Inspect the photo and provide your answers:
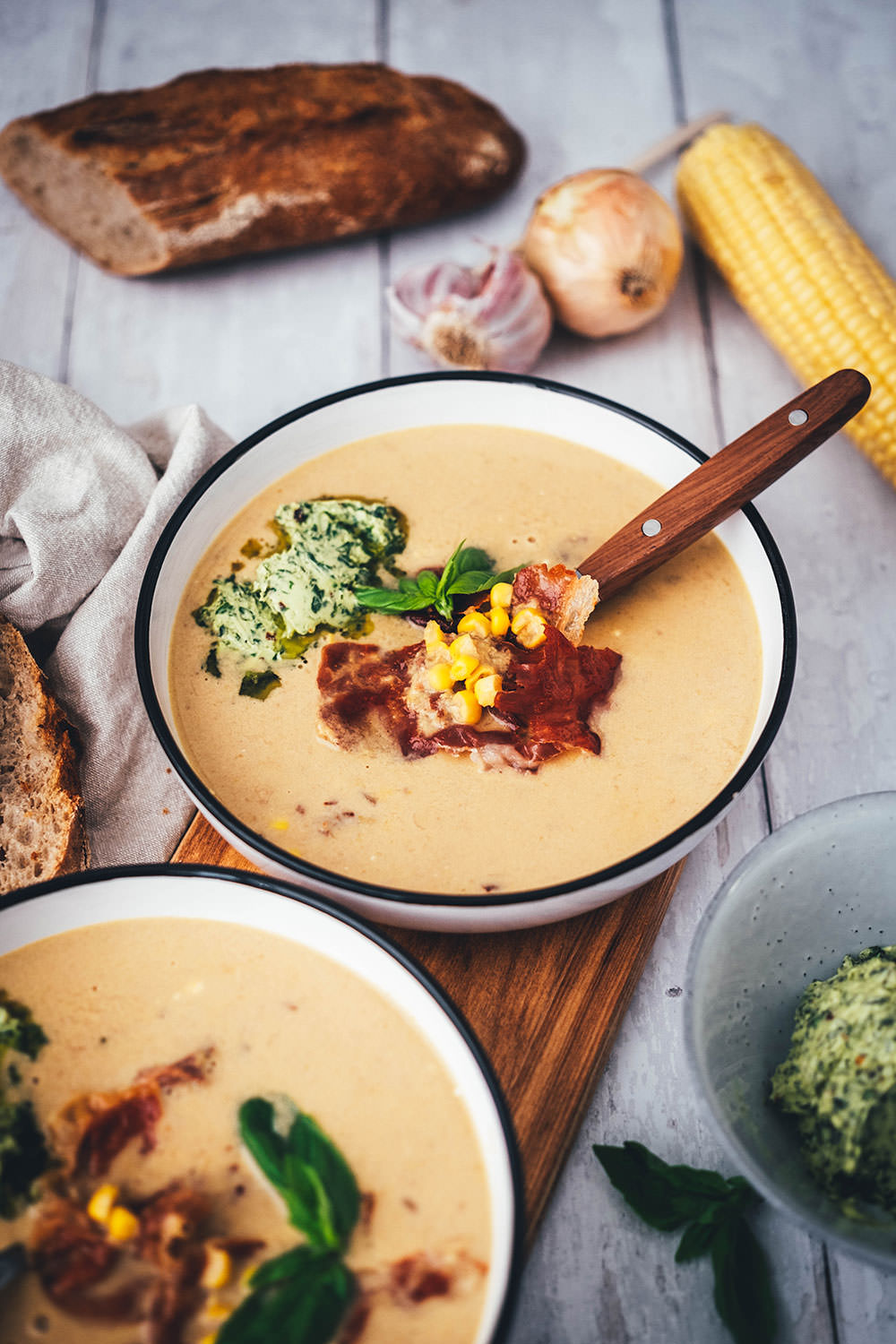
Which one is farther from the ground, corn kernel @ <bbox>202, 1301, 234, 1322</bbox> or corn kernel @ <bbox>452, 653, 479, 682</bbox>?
corn kernel @ <bbox>452, 653, 479, 682</bbox>

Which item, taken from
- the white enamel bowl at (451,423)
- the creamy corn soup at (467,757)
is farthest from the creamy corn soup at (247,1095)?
the creamy corn soup at (467,757)

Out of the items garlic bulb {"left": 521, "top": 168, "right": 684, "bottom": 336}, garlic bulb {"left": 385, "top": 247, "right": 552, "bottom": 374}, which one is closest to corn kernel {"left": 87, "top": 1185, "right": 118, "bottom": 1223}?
garlic bulb {"left": 385, "top": 247, "right": 552, "bottom": 374}

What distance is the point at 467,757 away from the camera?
2508 millimetres

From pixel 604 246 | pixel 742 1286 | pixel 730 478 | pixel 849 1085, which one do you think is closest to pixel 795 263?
pixel 604 246

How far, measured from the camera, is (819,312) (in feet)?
11.2

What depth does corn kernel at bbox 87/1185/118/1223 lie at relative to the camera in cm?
190

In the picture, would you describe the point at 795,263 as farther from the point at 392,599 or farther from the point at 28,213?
the point at 28,213

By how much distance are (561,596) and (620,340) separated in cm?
158

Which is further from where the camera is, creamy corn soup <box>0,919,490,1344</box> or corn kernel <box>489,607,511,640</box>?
corn kernel <box>489,607,511,640</box>

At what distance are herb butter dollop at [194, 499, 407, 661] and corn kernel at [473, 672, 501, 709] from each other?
42cm

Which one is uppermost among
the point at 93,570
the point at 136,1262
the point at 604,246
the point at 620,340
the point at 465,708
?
the point at 604,246

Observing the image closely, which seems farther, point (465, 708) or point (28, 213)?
point (28, 213)

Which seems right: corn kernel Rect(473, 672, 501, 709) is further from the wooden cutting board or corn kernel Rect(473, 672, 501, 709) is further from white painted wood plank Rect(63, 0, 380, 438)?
white painted wood plank Rect(63, 0, 380, 438)

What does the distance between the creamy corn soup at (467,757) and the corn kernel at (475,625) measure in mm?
205
